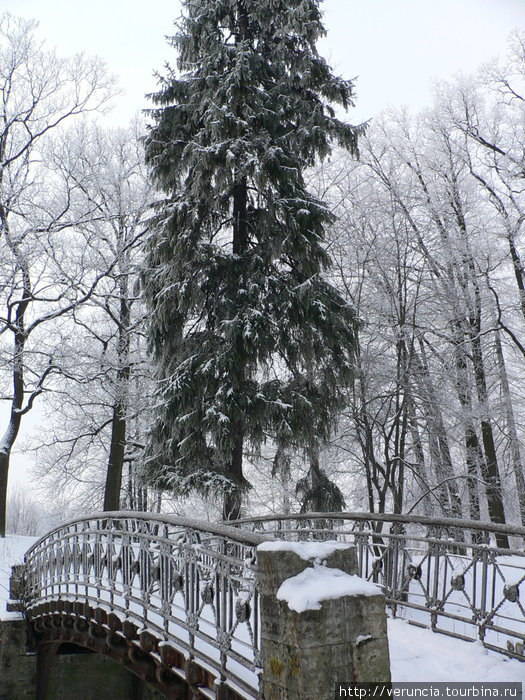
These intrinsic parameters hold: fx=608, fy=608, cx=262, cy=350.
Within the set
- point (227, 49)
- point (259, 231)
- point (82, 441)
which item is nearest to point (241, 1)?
point (227, 49)

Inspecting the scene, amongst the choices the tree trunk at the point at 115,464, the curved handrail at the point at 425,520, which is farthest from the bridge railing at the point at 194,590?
the tree trunk at the point at 115,464

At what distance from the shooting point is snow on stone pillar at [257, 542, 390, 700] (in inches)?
148

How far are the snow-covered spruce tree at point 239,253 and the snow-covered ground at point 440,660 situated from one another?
18.0 feet

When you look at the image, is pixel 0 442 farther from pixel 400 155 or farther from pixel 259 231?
pixel 400 155

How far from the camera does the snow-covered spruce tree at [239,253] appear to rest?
38.4ft

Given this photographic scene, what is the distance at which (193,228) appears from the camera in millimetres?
12461

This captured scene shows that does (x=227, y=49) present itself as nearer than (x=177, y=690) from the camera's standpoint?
No

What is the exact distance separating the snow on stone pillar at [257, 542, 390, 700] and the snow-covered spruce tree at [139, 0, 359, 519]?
23.5ft

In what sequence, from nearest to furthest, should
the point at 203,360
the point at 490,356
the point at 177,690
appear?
the point at 177,690 → the point at 203,360 → the point at 490,356

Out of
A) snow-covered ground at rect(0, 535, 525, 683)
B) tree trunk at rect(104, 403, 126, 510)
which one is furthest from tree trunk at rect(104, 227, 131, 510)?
snow-covered ground at rect(0, 535, 525, 683)

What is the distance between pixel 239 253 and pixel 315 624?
10261 mm

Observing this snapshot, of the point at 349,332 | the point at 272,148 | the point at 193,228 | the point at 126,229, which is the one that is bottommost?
the point at 349,332

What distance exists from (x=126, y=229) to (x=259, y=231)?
28.0 ft

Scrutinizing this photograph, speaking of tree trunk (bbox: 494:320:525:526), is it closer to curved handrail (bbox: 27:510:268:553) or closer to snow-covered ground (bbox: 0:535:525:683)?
snow-covered ground (bbox: 0:535:525:683)
